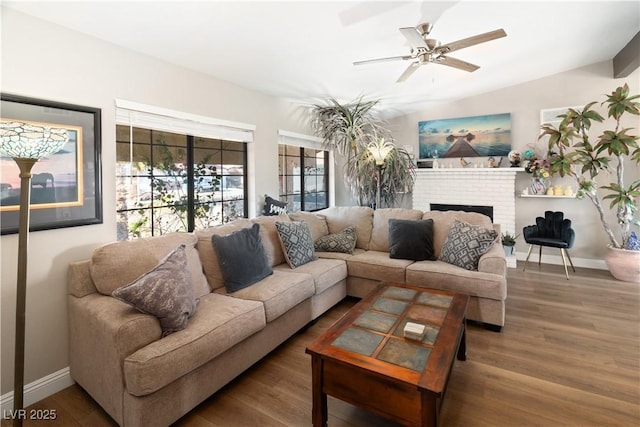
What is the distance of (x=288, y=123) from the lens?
15.1ft

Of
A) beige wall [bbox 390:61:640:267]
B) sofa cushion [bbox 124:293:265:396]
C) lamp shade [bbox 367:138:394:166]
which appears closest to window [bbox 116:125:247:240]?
sofa cushion [bbox 124:293:265:396]

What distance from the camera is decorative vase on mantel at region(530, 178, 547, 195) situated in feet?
16.6

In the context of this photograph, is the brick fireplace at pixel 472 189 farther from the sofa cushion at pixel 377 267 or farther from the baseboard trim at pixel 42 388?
the baseboard trim at pixel 42 388

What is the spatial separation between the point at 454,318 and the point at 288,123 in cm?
343

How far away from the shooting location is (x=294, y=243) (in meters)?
3.23

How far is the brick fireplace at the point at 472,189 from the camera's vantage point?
528 cm

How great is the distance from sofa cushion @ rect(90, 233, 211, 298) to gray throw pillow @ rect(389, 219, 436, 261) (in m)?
2.02

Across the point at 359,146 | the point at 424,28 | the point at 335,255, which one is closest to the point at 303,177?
the point at 359,146

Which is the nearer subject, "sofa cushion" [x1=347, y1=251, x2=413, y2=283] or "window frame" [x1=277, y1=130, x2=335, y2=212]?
"sofa cushion" [x1=347, y1=251, x2=413, y2=283]

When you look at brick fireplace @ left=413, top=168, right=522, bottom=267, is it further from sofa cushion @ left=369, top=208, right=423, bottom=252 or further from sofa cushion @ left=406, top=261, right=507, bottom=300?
sofa cushion @ left=406, top=261, right=507, bottom=300

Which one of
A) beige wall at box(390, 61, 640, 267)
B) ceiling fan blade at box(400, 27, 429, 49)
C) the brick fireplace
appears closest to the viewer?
ceiling fan blade at box(400, 27, 429, 49)

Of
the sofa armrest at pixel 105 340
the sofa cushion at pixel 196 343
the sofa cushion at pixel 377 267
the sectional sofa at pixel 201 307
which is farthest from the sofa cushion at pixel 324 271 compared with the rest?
the sofa armrest at pixel 105 340

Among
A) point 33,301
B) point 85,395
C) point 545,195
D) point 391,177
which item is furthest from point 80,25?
point 545,195

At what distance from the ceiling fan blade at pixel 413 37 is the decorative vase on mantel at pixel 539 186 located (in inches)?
137
